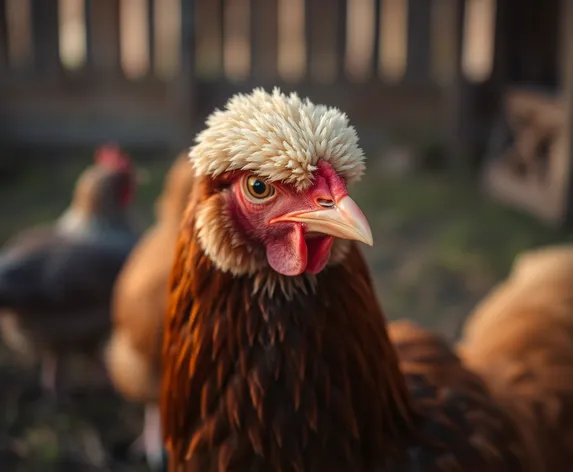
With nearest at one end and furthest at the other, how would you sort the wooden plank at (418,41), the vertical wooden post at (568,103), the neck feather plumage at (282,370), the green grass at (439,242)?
1. the neck feather plumage at (282,370)
2. the green grass at (439,242)
3. the vertical wooden post at (568,103)
4. the wooden plank at (418,41)

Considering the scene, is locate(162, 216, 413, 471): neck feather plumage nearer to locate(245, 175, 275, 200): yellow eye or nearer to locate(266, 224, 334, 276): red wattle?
locate(266, 224, 334, 276): red wattle

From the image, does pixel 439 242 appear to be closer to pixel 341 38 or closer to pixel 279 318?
pixel 341 38

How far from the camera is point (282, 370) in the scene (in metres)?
1.56

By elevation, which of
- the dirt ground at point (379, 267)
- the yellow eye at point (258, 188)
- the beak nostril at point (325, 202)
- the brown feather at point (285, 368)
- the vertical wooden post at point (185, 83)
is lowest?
the dirt ground at point (379, 267)

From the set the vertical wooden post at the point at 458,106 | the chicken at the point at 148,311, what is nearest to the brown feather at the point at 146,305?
the chicken at the point at 148,311

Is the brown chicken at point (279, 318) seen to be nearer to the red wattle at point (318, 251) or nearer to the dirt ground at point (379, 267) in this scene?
the red wattle at point (318, 251)

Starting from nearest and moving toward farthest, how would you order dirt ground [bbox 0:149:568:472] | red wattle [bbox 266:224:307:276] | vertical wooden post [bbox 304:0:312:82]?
red wattle [bbox 266:224:307:276] → dirt ground [bbox 0:149:568:472] → vertical wooden post [bbox 304:0:312:82]

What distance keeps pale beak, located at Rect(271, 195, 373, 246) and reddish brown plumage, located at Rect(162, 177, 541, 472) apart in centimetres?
Answer: 17

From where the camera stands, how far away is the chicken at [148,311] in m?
2.98

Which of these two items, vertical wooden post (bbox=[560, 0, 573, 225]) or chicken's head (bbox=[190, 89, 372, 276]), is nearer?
chicken's head (bbox=[190, 89, 372, 276])

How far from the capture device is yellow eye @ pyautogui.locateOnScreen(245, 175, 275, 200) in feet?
4.83

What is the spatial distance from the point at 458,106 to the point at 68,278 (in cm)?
406

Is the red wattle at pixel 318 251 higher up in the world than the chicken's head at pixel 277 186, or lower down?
lower down

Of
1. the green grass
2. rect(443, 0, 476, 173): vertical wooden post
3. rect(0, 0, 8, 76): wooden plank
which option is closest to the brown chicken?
the green grass
